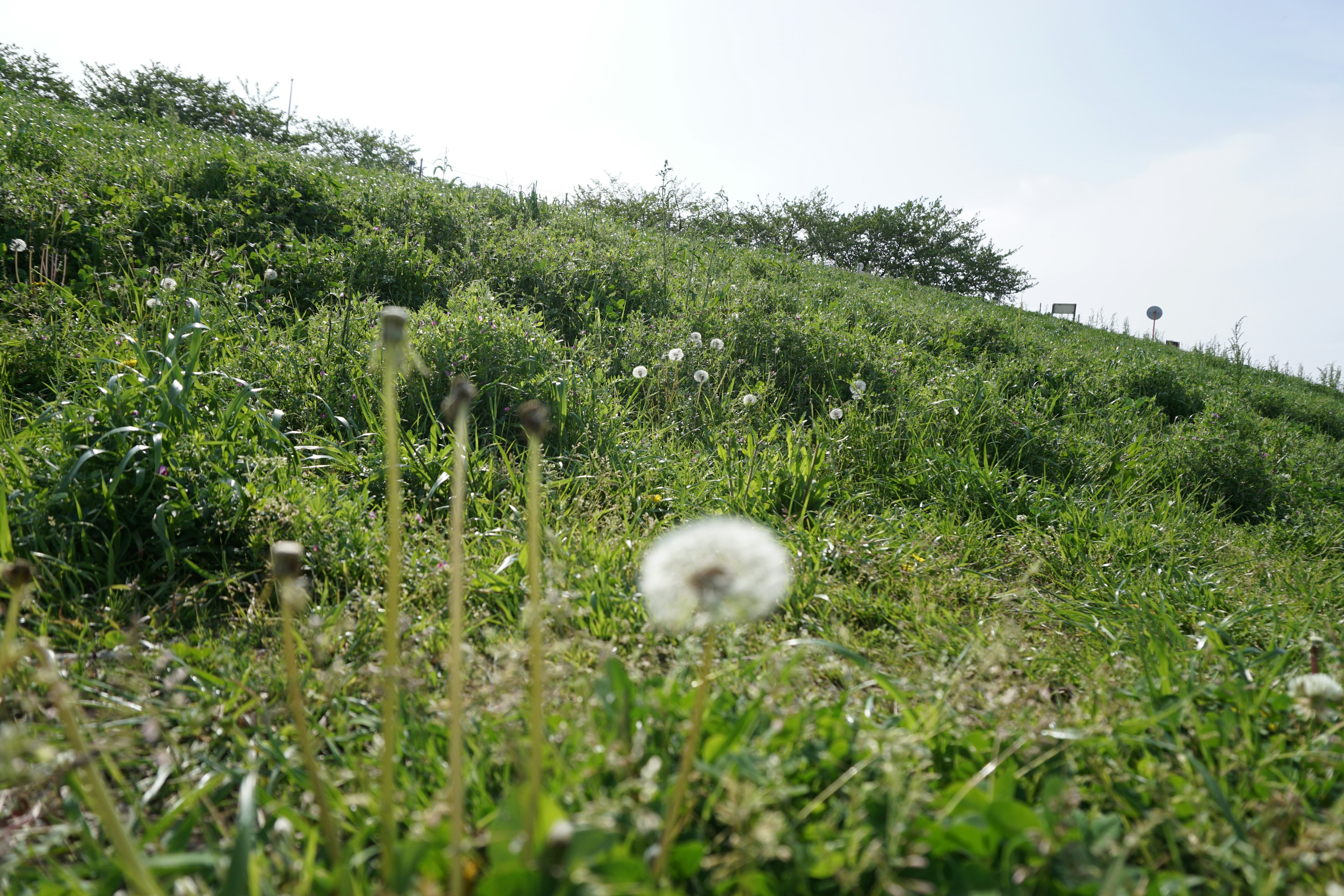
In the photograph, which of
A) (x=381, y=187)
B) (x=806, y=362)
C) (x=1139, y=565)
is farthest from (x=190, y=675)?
(x=381, y=187)

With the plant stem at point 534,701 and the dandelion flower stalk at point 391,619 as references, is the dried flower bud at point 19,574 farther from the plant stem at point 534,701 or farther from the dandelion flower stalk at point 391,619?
the plant stem at point 534,701

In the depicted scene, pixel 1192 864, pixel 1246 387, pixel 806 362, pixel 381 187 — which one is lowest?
pixel 1192 864

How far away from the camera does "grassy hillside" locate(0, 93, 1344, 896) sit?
114cm

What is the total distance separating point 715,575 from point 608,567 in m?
1.48

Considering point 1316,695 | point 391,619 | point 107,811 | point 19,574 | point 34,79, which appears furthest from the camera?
point 34,79

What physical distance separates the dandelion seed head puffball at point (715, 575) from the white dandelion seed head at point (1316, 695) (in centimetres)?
114

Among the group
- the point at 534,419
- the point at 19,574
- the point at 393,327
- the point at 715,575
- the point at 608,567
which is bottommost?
the point at 608,567

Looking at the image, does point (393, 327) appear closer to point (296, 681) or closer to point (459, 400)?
point (459, 400)

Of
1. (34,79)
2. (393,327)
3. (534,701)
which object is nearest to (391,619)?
(534,701)

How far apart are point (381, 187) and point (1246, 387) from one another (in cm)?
979

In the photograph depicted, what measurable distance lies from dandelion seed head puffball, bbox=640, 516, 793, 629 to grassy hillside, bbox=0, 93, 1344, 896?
9.9 inches

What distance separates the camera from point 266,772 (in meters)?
1.52

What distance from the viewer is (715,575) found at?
0.97m

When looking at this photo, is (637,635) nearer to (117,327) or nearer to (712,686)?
(712,686)
